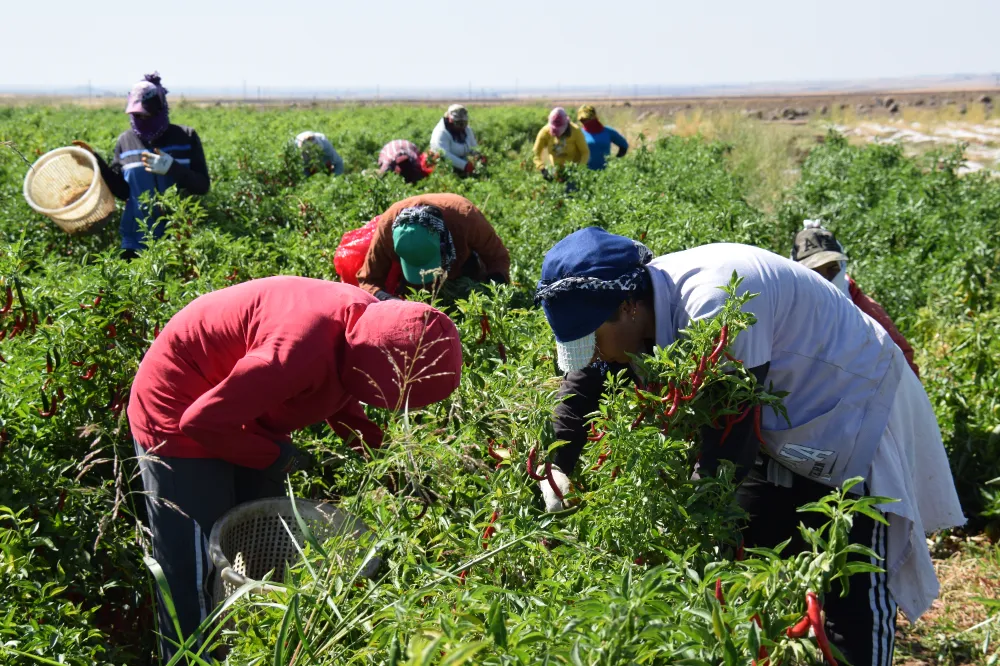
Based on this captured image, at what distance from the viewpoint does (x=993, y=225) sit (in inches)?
244

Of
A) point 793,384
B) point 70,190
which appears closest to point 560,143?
point 70,190

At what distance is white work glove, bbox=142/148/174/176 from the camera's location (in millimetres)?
5227

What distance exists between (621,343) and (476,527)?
555 mm

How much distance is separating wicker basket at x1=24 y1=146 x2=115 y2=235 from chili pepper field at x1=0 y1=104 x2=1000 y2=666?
1.97ft

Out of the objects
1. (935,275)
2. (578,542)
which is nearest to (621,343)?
(578,542)

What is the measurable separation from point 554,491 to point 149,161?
13.6ft

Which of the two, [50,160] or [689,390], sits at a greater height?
[50,160]

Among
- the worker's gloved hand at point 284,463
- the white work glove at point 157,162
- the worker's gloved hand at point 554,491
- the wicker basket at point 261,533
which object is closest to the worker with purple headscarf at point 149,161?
the white work glove at point 157,162

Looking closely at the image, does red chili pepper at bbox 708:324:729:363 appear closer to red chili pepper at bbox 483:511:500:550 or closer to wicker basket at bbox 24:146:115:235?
red chili pepper at bbox 483:511:500:550

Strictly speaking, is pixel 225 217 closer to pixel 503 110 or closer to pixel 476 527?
pixel 476 527

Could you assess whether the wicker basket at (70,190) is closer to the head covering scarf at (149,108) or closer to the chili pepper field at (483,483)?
the head covering scarf at (149,108)

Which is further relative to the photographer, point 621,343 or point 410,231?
point 410,231

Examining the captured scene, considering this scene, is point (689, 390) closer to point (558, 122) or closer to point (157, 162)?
point (157, 162)

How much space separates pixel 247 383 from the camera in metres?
2.30
